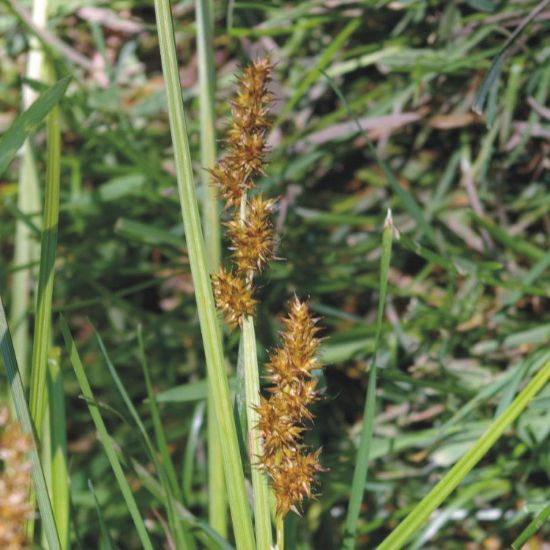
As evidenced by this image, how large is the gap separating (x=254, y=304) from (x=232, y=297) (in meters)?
0.01

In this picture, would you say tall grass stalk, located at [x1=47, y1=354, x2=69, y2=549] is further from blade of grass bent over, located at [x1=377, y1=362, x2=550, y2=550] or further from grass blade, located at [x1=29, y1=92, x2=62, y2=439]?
blade of grass bent over, located at [x1=377, y1=362, x2=550, y2=550]

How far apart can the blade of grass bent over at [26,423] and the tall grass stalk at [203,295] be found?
10cm

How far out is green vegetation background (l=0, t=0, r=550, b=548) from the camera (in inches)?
36.1

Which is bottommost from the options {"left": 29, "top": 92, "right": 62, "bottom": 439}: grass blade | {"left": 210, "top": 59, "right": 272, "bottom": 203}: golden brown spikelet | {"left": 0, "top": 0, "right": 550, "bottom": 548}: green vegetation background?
{"left": 0, "top": 0, "right": 550, "bottom": 548}: green vegetation background

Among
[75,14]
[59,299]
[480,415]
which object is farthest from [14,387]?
[75,14]

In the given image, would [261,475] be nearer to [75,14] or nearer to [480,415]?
[480,415]

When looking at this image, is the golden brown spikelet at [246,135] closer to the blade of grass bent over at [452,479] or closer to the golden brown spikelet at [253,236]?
the golden brown spikelet at [253,236]

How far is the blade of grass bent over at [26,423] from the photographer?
44 cm

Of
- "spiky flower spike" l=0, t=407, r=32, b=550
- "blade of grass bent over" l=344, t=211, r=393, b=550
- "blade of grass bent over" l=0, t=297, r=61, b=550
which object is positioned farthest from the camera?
"blade of grass bent over" l=344, t=211, r=393, b=550

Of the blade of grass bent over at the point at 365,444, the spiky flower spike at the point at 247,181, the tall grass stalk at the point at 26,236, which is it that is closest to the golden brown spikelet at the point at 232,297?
the spiky flower spike at the point at 247,181

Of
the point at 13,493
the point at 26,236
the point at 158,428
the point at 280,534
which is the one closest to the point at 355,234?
the point at 26,236

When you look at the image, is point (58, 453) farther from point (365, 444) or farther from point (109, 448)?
point (365, 444)

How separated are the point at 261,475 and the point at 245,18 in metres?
0.73

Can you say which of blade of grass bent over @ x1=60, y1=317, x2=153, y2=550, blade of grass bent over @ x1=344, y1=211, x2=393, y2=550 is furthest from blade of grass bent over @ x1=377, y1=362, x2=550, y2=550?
blade of grass bent over @ x1=60, y1=317, x2=153, y2=550
